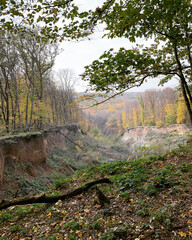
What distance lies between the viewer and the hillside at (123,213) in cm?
308

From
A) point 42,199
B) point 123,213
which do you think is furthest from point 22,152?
point 123,213

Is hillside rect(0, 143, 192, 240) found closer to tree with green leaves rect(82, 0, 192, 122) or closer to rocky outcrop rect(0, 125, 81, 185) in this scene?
tree with green leaves rect(82, 0, 192, 122)

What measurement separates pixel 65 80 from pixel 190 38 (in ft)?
111

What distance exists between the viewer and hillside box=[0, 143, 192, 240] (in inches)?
121

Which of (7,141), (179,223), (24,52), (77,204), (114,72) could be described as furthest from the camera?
(24,52)

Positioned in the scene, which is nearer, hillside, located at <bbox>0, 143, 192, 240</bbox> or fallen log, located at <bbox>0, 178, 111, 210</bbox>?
hillside, located at <bbox>0, 143, 192, 240</bbox>

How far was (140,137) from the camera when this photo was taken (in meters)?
38.0

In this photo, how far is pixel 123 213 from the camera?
3801mm

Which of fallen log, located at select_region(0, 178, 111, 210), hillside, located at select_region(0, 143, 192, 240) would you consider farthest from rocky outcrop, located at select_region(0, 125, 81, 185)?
hillside, located at select_region(0, 143, 192, 240)

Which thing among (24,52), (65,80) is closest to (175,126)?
(65,80)

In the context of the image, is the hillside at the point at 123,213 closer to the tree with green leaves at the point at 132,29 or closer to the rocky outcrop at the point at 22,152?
the tree with green leaves at the point at 132,29

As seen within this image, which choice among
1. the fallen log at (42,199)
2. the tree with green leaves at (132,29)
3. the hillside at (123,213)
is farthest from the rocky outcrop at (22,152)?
the tree with green leaves at (132,29)

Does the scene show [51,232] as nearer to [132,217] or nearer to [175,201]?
[132,217]

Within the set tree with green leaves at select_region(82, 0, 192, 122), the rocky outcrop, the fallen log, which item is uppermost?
tree with green leaves at select_region(82, 0, 192, 122)
